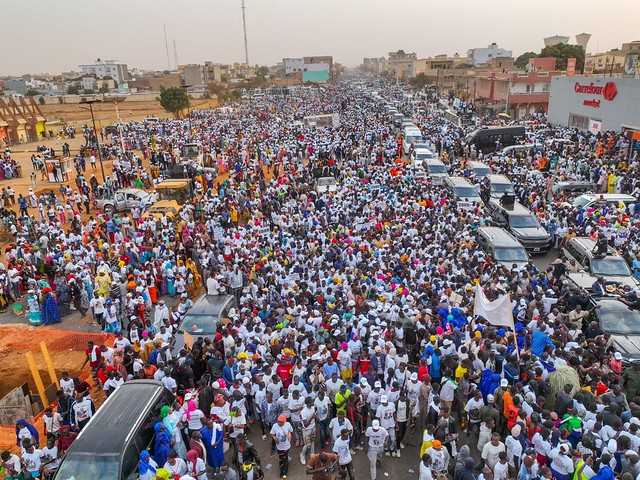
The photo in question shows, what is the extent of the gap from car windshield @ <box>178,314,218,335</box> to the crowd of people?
0.23 metres

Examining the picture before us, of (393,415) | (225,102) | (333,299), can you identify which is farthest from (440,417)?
(225,102)

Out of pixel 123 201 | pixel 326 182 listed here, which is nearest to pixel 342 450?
pixel 326 182

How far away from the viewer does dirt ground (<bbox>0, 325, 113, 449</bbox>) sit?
1132 centimetres

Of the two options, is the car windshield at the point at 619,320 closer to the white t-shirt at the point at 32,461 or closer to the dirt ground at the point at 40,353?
the white t-shirt at the point at 32,461

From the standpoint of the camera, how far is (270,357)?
347 inches

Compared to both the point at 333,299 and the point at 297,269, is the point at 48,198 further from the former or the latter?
the point at 333,299

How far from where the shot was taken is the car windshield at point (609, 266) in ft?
40.2

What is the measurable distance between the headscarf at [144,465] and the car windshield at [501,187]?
1700 cm

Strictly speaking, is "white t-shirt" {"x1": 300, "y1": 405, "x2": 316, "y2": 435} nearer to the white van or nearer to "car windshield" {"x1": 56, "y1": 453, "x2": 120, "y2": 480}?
"car windshield" {"x1": 56, "y1": 453, "x2": 120, "y2": 480}

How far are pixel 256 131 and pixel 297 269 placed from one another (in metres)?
31.7

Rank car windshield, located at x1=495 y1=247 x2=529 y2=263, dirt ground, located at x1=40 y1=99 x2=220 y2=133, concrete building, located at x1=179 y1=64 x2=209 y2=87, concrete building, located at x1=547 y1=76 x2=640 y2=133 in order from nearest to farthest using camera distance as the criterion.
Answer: car windshield, located at x1=495 y1=247 x2=529 y2=263
concrete building, located at x1=547 y1=76 x2=640 y2=133
dirt ground, located at x1=40 y1=99 x2=220 y2=133
concrete building, located at x1=179 y1=64 x2=209 y2=87

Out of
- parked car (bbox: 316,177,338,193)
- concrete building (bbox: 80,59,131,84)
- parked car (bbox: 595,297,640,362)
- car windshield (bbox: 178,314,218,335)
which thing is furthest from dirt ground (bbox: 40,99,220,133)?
concrete building (bbox: 80,59,131,84)

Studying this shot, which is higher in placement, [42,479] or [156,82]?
[156,82]

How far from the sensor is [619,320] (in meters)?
9.91
